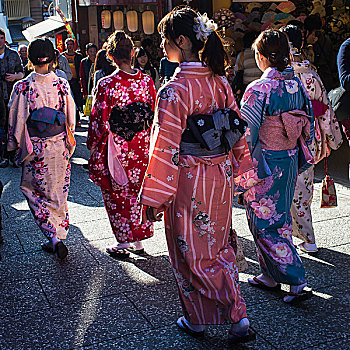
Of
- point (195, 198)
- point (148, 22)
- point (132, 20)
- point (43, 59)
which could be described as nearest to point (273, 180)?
point (195, 198)

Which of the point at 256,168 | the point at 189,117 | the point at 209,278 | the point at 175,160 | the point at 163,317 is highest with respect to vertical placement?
the point at 189,117

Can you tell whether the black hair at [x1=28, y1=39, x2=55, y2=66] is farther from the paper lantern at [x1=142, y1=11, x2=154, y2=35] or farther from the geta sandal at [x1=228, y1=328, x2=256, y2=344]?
the paper lantern at [x1=142, y1=11, x2=154, y2=35]

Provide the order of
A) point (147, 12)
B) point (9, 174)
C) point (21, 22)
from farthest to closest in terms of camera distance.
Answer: point (21, 22) < point (147, 12) < point (9, 174)

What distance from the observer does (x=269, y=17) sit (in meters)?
9.27

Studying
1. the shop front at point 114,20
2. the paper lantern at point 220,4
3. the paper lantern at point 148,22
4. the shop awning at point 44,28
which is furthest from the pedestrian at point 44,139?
the shop awning at point 44,28

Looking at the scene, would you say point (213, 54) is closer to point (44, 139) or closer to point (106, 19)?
point (44, 139)

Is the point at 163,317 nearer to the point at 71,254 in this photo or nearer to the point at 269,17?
the point at 71,254

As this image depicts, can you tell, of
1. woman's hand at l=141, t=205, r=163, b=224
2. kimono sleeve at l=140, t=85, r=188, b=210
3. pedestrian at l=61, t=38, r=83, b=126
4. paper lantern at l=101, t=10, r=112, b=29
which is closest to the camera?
kimono sleeve at l=140, t=85, r=188, b=210

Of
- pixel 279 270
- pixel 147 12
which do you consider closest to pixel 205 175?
pixel 279 270

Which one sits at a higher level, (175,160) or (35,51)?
(35,51)

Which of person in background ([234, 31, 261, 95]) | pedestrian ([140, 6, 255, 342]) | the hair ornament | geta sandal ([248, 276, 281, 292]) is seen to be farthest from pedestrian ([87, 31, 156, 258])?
person in background ([234, 31, 261, 95])

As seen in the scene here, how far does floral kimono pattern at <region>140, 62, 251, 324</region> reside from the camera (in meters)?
3.07

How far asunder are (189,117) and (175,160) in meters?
0.26

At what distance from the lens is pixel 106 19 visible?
15.1 m
